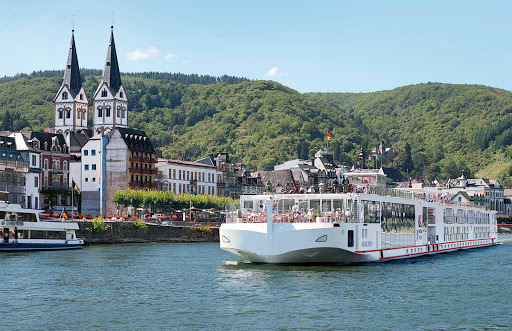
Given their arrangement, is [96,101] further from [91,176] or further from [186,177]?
[91,176]

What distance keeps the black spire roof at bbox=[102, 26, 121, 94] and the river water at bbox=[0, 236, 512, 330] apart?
89.8m

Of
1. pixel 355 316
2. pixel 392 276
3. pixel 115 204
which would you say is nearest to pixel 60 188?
pixel 115 204

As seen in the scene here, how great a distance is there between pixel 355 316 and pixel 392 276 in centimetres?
1569

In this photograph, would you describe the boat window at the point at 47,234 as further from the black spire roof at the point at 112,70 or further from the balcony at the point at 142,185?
the black spire roof at the point at 112,70

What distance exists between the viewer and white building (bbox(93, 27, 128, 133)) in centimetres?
14950

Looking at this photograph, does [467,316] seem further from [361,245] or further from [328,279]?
[361,245]

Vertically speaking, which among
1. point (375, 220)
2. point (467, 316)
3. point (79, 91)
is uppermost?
point (79, 91)

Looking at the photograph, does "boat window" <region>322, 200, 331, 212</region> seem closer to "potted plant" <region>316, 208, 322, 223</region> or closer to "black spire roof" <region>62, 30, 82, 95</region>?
"potted plant" <region>316, 208, 322, 223</region>

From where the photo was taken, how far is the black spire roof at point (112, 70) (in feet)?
493

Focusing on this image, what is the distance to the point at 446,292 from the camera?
4600 centimetres

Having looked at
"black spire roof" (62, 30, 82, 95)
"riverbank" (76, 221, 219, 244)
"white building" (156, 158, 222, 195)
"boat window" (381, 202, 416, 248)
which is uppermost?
"black spire roof" (62, 30, 82, 95)

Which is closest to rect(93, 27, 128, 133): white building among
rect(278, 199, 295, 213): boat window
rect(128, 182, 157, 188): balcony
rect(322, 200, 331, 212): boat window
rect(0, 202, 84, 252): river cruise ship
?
rect(128, 182, 157, 188): balcony

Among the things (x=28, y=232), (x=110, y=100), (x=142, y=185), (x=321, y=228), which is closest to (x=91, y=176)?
(x=142, y=185)

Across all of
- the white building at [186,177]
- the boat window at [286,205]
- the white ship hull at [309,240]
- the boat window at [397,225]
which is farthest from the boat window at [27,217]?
the white building at [186,177]
